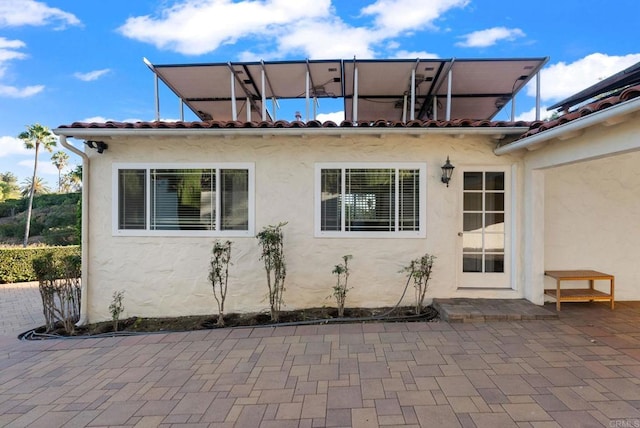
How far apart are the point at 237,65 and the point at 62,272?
225 inches

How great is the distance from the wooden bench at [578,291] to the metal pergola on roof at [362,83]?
13.3 feet

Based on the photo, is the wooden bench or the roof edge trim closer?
the roof edge trim

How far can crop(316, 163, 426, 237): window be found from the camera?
5.89m

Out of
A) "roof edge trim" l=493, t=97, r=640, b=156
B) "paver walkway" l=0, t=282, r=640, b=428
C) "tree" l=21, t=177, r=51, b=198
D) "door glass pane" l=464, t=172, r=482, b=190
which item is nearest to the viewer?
"paver walkway" l=0, t=282, r=640, b=428

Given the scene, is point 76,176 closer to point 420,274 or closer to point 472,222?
point 420,274

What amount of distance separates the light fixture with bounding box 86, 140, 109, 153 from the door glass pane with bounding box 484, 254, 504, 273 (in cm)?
779

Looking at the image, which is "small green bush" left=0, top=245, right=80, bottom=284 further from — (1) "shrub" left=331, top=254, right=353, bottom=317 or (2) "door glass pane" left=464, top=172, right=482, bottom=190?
(2) "door glass pane" left=464, top=172, right=482, bottom=190

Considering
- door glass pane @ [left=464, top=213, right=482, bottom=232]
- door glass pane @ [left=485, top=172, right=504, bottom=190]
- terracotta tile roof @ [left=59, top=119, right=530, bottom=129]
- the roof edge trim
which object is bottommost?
door glass pane @ [left=464, top=213, right=482, bottom=232]

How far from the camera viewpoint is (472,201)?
605 centimetres

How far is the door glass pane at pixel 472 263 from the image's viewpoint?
6.02 metres

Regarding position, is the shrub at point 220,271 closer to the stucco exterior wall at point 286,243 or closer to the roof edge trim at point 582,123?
the stucco exterior wall at point 286,243

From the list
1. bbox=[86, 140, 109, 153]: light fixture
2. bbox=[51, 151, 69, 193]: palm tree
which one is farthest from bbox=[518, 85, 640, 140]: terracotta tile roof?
Result: bbox=[51, 151, 69, 193]: palm tree

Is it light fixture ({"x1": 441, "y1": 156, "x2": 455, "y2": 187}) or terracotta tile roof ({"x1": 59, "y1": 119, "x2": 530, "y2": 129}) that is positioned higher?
terracotta tile roof ({"x1": 59, "y1": 119, "x2": 530, "y2": 129})

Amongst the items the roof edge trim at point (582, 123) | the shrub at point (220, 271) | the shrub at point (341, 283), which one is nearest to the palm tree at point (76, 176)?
the shrub at point (220, 271)
